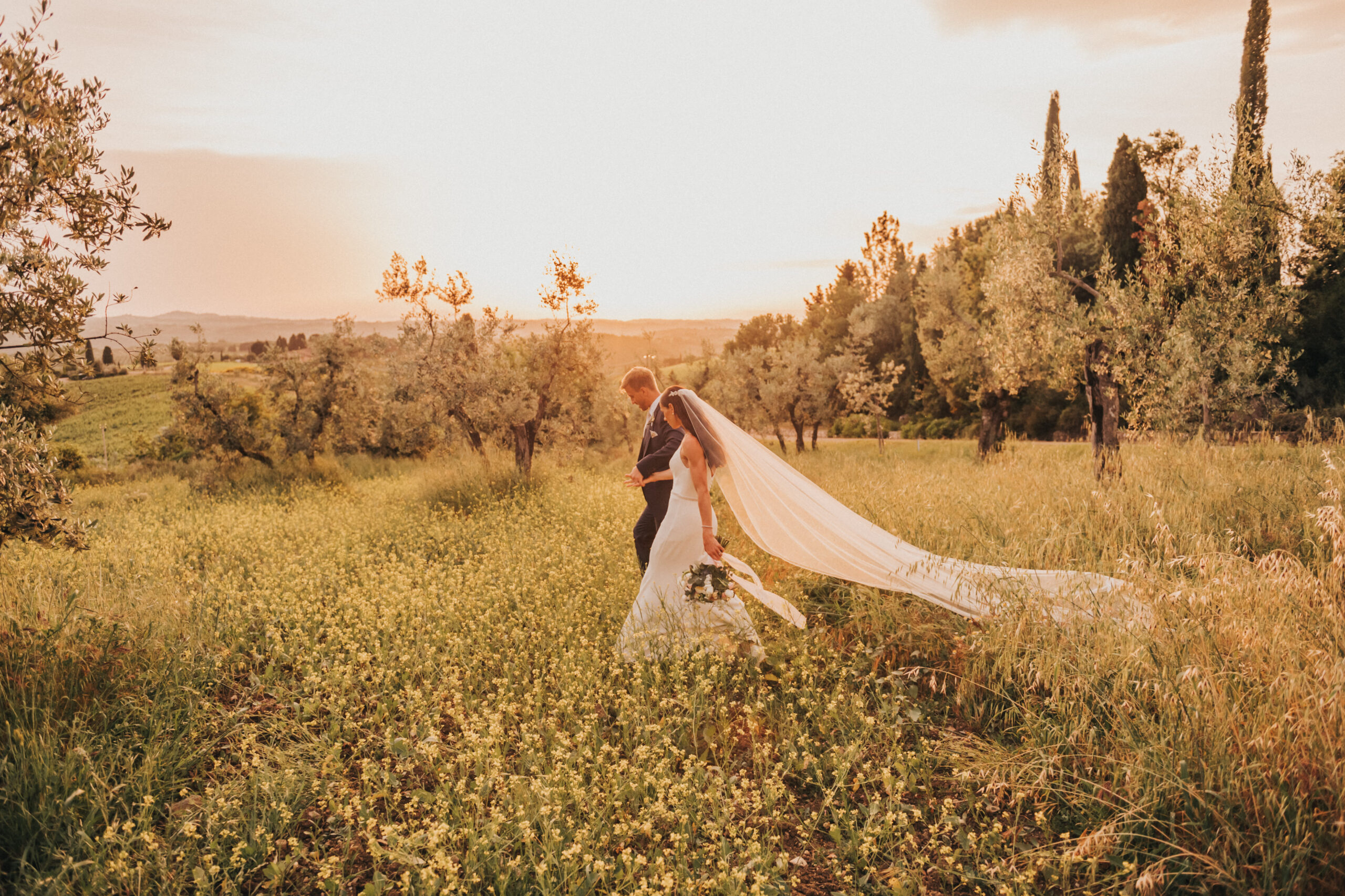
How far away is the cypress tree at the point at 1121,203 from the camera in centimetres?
2972

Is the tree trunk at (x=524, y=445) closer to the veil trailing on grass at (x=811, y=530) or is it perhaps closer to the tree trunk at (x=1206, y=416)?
the veil trailing on grass at (x=811, y=530)

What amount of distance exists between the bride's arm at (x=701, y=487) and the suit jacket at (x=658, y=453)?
0.61 m

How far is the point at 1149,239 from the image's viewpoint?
51.5 ft

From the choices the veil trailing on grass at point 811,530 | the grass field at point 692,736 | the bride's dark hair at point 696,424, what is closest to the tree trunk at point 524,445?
the grass field at point 692,736

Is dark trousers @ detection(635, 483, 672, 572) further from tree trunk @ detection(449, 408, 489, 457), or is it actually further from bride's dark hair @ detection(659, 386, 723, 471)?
tree trunk @ detection(449, 408, 489, 457)

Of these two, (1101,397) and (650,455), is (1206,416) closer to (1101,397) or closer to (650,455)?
(1101,397)

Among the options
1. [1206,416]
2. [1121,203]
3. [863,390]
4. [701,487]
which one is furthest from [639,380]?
[1121,203]

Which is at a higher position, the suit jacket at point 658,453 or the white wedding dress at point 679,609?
the suit jacket at point 658,453

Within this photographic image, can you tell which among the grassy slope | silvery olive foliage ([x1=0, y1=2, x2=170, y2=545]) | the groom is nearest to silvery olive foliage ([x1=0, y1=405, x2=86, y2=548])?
silvery olive foliage ([x1=0, y1=2, x2=170, y2=545])

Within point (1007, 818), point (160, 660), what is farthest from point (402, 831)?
point (1007, 818)

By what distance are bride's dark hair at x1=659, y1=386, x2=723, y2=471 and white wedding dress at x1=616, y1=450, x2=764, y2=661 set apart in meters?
0.36

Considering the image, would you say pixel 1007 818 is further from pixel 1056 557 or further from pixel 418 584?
pixel 418 584

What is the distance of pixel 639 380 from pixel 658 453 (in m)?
1.07

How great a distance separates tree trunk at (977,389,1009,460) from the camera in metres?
27.1
